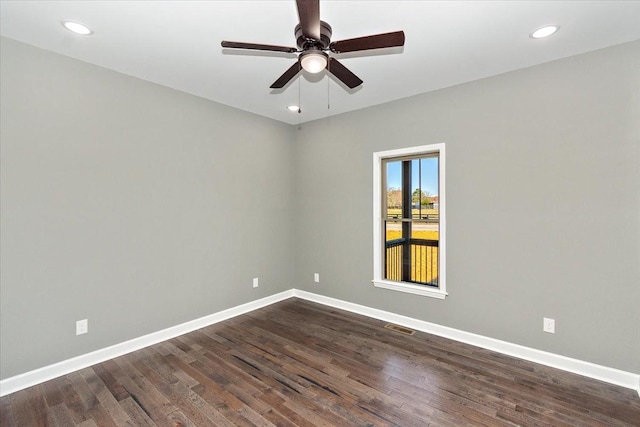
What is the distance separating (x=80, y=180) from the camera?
2730 mm

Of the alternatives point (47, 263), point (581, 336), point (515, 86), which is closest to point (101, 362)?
point (47, 263)

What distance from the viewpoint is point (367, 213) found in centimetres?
402

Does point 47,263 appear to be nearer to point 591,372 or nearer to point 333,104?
point 333,104

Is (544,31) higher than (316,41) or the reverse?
higher

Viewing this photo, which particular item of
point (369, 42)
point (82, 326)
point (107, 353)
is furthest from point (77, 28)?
point (107, 353)

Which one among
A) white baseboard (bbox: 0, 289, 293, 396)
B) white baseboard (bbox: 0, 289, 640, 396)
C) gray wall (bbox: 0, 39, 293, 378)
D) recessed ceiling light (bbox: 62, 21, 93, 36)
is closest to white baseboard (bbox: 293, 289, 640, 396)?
white baseboard (bbox: 0, 289, 640, 396)

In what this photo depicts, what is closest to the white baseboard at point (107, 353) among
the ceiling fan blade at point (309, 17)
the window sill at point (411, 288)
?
the window sill at point (411, 288)

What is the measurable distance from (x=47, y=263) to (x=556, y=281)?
4.52 metres

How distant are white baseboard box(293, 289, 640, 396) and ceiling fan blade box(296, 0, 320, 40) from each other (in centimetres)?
320

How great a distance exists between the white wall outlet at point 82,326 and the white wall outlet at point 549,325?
427 cm

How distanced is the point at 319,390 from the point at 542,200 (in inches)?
104

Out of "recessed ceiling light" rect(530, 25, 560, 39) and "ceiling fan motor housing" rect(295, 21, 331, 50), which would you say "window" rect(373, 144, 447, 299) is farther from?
"ceiling fan motor housing" rect(295, 21, 331, 50)

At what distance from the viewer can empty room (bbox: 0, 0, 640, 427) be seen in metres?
2.17

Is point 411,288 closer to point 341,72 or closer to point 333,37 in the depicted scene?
point 341,72
